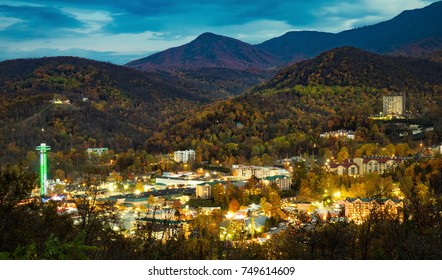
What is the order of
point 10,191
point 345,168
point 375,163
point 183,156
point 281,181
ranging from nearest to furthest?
point 10,191 < point 281,181 < point 345,168 < point 375,163 < point 183,156

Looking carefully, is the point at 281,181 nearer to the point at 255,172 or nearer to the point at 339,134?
the point at 255,172

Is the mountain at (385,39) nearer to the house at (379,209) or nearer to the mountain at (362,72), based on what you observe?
the mountain at (362,72)

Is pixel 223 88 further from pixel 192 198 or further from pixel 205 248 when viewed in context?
pixel 205 248

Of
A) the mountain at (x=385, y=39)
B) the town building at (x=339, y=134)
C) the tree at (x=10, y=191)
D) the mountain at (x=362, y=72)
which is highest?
the mountain at (x=385, y=39)

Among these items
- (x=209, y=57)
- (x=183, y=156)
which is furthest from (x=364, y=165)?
(x=209, y=57)

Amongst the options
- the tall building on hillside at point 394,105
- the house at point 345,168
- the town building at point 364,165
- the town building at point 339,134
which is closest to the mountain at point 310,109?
the town building at point 339,134
